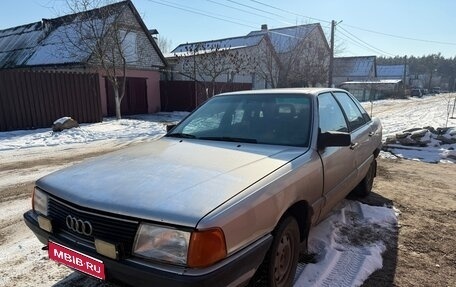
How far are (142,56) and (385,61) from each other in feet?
361

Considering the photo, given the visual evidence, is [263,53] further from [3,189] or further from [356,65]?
[356,65]

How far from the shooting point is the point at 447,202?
16.7 feet

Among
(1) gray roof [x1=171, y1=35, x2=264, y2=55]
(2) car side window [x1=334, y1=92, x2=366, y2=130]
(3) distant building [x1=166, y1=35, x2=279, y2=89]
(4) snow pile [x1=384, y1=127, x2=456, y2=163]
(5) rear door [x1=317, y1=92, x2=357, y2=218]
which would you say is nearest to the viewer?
(5) rear door [x1=317, y1=92, x2=357, y2=218]

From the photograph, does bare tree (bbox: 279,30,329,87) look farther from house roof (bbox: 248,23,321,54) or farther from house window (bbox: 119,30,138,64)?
house window (bbox: 119,30,138,64)

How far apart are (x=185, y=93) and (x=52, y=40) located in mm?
8239

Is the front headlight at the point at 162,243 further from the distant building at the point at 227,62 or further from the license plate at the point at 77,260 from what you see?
the distant building at the point at 227,62

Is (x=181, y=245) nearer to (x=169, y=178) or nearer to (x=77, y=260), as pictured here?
(x=169, y=178)

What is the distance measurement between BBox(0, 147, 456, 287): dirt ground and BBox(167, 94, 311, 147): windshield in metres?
1.48

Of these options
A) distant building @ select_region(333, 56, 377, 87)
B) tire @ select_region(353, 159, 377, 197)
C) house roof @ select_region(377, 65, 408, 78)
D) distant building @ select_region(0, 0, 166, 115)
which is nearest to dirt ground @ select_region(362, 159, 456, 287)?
tire @ select_region(353, 159, 377, 197)

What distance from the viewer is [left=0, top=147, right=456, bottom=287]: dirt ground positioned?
3.02 m

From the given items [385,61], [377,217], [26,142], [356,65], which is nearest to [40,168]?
[26,142]

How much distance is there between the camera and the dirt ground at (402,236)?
3.02 meters

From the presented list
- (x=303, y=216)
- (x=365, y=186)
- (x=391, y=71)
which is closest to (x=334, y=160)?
(x=303, y=216)

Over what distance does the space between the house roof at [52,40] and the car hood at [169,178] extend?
16187 mm
